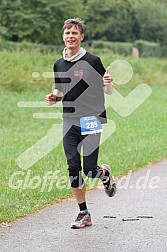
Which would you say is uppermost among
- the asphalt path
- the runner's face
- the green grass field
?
the runner's face

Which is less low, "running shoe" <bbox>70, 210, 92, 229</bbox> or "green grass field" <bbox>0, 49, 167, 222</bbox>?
"running shoe" <bbox>70, 210, 92, 229</bbox>

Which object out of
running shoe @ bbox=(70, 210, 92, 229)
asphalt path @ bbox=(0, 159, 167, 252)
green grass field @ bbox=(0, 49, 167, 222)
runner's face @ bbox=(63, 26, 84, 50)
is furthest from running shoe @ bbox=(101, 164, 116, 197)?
runner's face @ bbox=(63, 26, 84, 50)

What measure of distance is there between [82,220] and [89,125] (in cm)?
99

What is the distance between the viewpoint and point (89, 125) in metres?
7.23

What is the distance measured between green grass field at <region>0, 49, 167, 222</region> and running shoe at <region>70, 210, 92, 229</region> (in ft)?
2.75

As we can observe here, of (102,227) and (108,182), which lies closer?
(102,227)

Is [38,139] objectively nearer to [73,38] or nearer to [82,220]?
[82,220]

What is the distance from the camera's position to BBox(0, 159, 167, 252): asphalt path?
6.42 metres

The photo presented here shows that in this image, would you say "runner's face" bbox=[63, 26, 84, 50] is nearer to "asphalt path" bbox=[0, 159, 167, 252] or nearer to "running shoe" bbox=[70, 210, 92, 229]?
"running shoe" bbox=[70, 210, 92, 229]

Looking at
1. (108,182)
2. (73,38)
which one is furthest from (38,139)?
(73,38)

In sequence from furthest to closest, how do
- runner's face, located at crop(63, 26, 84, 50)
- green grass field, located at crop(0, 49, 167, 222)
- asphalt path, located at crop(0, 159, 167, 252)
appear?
green grass field, located at crop(0, 49, 167, 222)
runner's face, located at crop(63, 26, 84, 50)
asphalt path, located at crop(0, 159, 167, 252)

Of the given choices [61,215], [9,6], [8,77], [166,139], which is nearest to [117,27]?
[9,6]

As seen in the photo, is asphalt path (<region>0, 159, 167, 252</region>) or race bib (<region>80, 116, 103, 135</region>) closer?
asphalt path (<region>0, 159, 167, 252</region>)

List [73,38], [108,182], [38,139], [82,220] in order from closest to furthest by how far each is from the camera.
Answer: [73,38] → [82,220] → [108,182] → [38,139]
